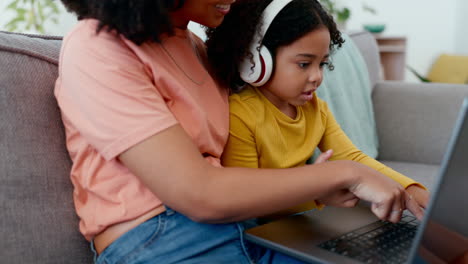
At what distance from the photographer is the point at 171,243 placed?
745mm

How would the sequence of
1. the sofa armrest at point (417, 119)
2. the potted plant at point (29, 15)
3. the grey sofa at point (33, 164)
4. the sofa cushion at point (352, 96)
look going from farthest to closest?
the potted plant at point (29, 15)
the sofa armrest at point (417, 119)
the sofa cushion at point (352, 96)
the grey sofa at point (33, 164)

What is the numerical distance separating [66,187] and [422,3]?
3.93 metres

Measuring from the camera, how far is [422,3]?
4.05 metres

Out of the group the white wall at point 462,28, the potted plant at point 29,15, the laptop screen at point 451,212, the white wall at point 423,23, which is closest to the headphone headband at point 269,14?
the laptop screen at point 451,212

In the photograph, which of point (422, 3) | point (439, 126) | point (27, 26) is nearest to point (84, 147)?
point (439, 126)

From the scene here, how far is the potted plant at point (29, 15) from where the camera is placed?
224 cm

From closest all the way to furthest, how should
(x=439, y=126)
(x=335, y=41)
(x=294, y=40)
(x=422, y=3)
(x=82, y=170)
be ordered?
1. (x=82, y=170)
2. (x=294, y=40)
3. (x=335, y=41)
4. (x=439, y=126)
5. (x=422, y=3)

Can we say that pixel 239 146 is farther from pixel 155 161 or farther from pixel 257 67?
pixel 155 161

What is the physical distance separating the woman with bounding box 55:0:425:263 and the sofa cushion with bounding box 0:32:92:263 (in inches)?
1.5

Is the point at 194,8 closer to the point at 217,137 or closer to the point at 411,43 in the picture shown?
the point at 217,137

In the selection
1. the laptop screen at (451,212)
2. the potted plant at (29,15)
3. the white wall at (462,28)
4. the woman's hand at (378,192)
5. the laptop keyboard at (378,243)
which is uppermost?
the laptop screen at (451,212)

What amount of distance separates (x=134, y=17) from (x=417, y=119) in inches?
52.5

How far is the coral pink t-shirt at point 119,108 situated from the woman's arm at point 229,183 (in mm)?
31

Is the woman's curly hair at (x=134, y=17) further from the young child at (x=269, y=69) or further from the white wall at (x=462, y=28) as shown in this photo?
the white wall at (x=462, y=28)
